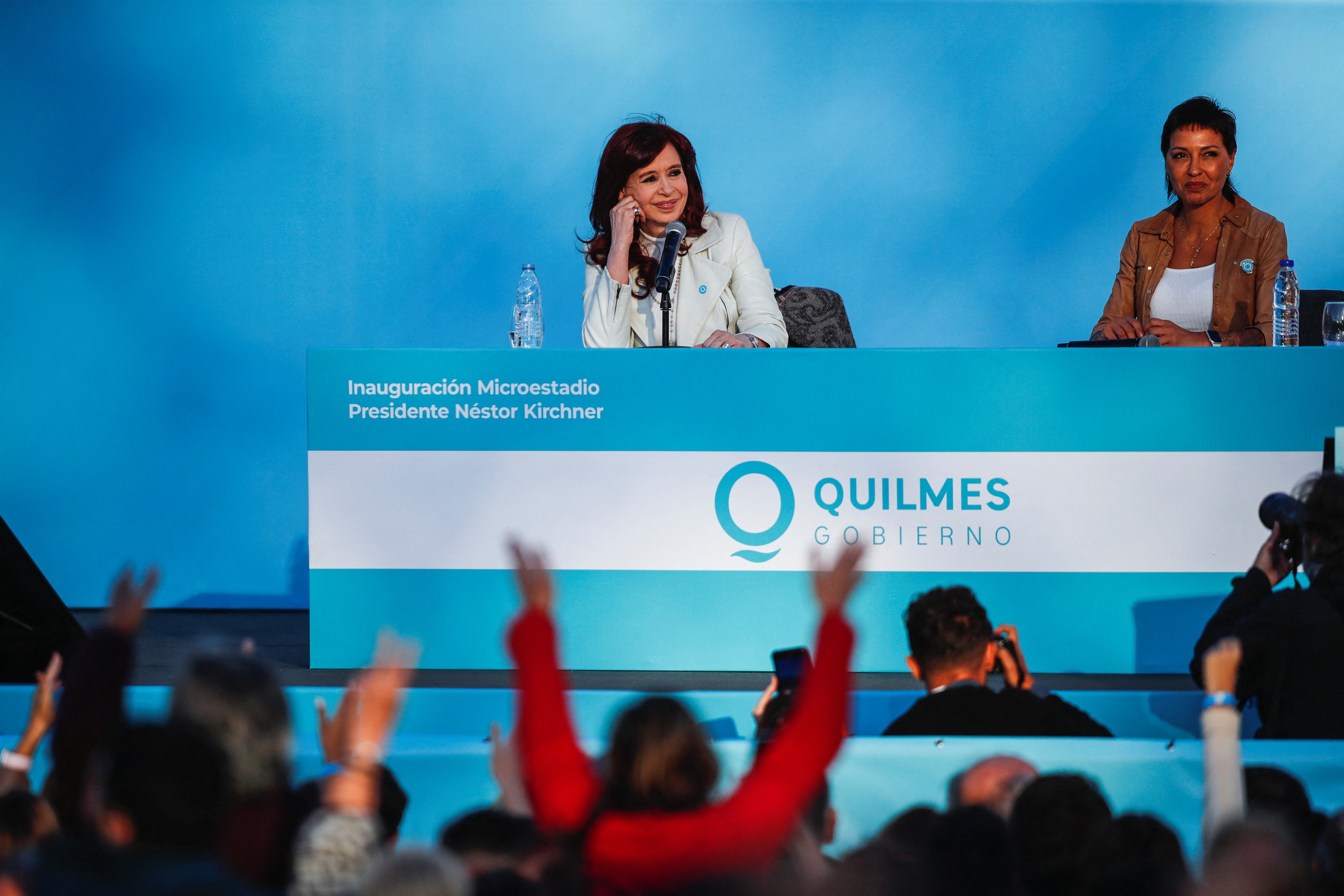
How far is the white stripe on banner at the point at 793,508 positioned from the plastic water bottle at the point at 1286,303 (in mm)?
691

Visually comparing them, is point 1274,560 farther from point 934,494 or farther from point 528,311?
point 528,311

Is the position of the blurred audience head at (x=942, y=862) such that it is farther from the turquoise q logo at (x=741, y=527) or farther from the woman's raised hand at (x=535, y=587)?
the turquoise q logo at (x=741, y=527)

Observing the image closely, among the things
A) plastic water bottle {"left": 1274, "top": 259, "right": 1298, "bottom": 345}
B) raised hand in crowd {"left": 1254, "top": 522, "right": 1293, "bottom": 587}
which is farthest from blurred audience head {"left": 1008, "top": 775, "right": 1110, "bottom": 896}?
plastic water bottle {"left": 1274, "top": 259, "right": 1298, "bottom": 345}

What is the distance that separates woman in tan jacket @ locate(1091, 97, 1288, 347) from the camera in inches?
150

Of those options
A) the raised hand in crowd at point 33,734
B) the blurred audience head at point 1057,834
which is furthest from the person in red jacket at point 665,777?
the raised hand in crowd at point 33,734

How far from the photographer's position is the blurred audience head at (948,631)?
2352 mm

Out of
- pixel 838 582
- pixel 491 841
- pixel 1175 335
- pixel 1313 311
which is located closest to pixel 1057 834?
pixel 838 582

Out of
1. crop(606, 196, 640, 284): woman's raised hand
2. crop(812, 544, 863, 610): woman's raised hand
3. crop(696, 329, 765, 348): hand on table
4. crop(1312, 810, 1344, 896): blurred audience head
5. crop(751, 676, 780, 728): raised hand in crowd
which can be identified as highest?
crop(606, 196, 640, 284): woman's raised hand

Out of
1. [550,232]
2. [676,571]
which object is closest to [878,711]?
[676,571]

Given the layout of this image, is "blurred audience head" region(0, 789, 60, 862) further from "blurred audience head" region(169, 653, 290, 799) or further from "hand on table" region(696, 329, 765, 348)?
"hand on table" region(696, 329, 765, 348)

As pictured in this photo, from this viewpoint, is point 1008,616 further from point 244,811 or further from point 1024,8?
point 1024,8

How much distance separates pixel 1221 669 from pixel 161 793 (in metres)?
1.37

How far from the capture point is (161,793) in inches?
48.3

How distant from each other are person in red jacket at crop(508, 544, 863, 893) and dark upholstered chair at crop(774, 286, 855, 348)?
99.3 inches
